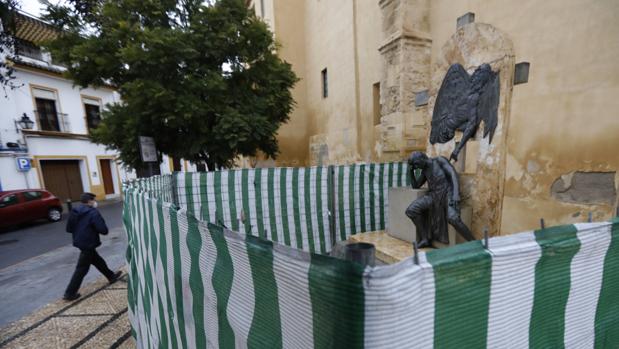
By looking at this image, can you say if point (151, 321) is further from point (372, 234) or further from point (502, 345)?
point (372, 234)

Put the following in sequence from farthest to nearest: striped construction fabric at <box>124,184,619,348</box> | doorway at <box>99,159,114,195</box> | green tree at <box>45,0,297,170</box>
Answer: doorway at <box>99,159,114,195</box>
green tree at <box>45,0,297,170</box>
striped construction fabric at <box>124,184,619,348</box>

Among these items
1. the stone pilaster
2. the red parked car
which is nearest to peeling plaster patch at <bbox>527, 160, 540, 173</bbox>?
the stone pilaster

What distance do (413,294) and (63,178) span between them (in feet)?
65.7

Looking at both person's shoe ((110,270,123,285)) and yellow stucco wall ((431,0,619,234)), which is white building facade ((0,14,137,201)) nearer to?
person's shoe ((110,270,123,285))

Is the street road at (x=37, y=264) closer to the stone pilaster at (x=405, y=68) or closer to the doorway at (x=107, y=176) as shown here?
the stone pilaster at (x=405, y=68)

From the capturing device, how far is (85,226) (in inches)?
167

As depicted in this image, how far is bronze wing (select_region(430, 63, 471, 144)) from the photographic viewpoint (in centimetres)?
415

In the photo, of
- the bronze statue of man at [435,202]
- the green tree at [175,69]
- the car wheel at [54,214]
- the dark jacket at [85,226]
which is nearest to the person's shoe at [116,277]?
the dark jacket at [85,226]

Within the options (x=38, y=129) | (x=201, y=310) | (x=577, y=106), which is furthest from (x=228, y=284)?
(x=38, y=129)

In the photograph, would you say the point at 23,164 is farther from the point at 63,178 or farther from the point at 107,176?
the point at 107,176

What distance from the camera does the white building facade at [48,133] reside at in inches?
486

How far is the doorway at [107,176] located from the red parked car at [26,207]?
684 cm

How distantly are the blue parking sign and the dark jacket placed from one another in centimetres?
1281

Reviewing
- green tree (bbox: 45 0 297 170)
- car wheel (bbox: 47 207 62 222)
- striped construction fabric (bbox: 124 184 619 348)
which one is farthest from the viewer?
car wheel (bbox: 47 207 62 222)
